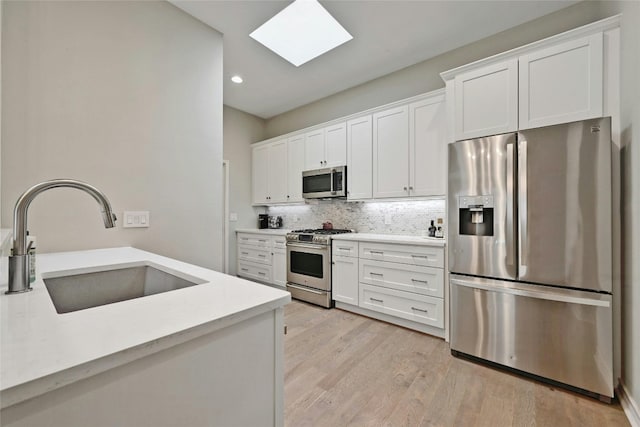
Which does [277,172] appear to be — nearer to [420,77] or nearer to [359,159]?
[359,159]

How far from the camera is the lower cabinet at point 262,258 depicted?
12.7 ft

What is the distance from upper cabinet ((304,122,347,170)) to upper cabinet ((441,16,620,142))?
150 cm

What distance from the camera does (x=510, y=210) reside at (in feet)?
6.38

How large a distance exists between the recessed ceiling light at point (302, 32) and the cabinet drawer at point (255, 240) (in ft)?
8.12

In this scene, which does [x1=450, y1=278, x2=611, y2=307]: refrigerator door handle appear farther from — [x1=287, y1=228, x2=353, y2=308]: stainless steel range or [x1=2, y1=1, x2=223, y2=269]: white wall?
[x1=2, y1=1, x2=223, y2=269]: white wall

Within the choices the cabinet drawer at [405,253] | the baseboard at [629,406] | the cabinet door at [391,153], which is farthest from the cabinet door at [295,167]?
the baseboard at [629,406]

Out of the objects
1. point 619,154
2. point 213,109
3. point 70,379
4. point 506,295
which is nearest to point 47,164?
point 213,109

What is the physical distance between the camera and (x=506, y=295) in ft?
6.43

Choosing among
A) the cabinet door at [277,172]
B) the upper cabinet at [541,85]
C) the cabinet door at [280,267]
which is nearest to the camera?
the upper cabinet at [541,85]

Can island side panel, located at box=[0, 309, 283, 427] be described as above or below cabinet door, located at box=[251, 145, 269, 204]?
below

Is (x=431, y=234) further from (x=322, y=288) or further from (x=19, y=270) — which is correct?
(x=19, y=270)

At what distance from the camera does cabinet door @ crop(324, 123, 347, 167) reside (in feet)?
11.8

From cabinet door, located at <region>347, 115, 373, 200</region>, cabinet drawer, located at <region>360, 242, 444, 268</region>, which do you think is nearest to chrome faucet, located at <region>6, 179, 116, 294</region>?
cabinet drawer, located at <region>360, 242, 444, 268</region>

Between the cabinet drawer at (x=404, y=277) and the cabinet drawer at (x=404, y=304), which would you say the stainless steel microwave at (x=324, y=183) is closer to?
the cabinet drawer at (x=404, y=277)
